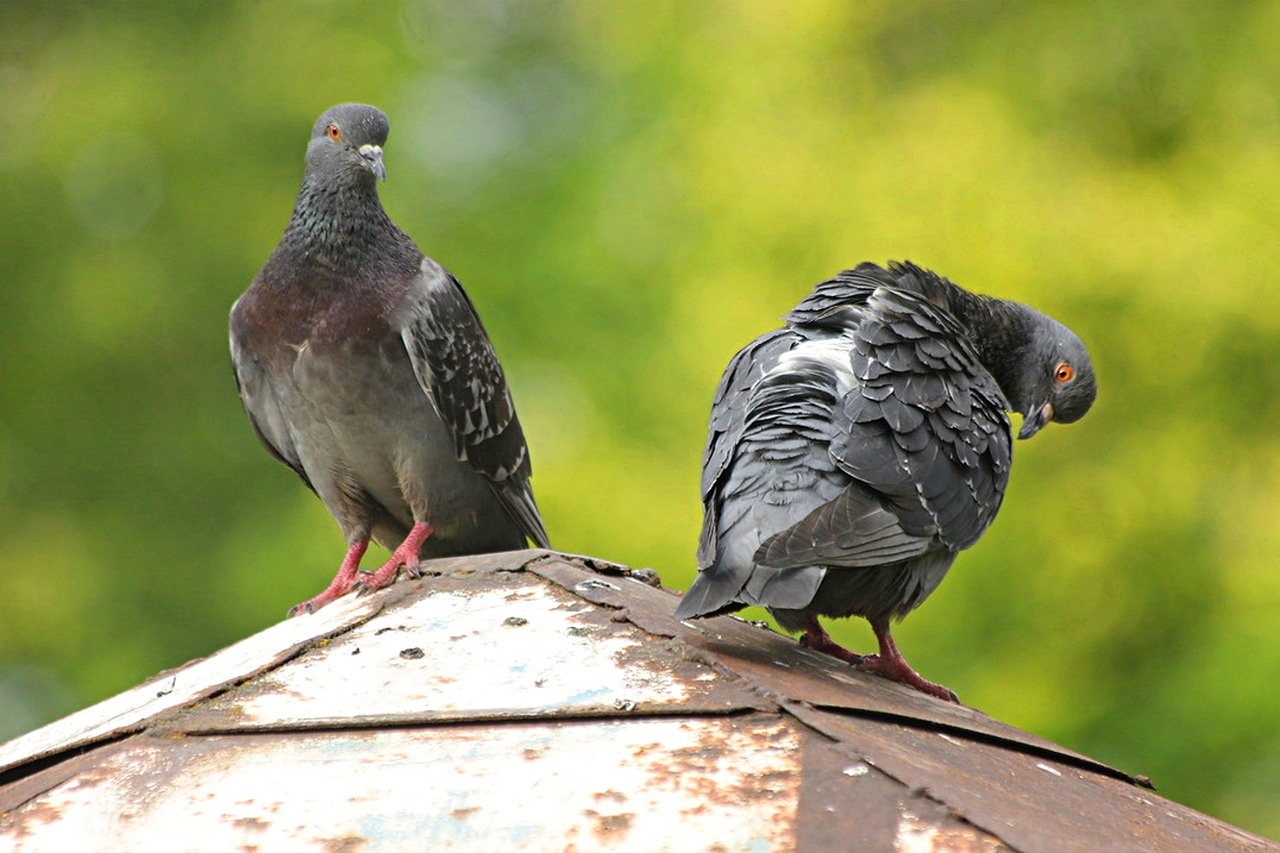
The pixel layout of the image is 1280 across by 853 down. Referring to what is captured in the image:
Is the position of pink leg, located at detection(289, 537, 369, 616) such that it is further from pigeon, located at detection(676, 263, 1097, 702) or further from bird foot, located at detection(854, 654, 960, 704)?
bird foot, located at detection(854, 654, 960, 704)

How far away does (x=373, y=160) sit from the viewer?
5.41m

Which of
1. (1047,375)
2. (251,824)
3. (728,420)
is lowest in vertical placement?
(251,824)

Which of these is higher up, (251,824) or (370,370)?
(370,370)

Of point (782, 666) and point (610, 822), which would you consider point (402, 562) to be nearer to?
point (782, 666)

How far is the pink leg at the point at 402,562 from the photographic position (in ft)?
12.3

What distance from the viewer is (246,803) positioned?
2447 millimetres

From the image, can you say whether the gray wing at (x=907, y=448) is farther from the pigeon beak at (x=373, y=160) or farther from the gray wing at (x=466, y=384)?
the pigeon beak at (x=373, y=160)

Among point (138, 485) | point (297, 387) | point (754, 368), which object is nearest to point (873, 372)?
point (754, 368)

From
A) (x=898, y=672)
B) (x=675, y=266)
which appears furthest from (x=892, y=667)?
(x=675, y=266)

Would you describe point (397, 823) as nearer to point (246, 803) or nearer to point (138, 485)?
point (246, 803)

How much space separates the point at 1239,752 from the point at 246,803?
22.4 feet

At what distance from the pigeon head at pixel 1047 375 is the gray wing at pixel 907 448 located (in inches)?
39.3

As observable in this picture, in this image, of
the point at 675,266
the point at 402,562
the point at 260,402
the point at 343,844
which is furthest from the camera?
the point at 675,266

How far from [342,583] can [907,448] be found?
1825mm
